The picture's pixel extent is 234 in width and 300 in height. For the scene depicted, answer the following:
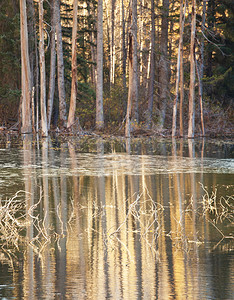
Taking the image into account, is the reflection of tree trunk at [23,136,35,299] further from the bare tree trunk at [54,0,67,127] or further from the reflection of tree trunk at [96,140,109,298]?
the bare tree trunk at [54,0,67,127]

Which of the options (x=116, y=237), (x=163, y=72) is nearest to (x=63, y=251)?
(x=116, y=237)

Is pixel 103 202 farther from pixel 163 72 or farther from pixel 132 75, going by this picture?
pixel 163 72

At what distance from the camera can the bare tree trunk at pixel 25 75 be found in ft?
103

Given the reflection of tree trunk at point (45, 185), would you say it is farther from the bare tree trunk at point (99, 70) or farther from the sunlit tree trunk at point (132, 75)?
the bare tree trunk at point (99, 70)

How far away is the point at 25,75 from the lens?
1264 inches

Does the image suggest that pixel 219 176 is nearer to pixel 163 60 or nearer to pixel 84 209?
pixel 84 209

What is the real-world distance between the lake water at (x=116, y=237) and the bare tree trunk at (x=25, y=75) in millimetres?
17108

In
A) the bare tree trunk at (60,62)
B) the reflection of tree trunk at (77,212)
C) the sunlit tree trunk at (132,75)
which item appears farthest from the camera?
the bare tree trunk at (60,62)

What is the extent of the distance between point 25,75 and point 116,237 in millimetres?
25598

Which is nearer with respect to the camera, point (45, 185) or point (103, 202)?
point (103, 202)

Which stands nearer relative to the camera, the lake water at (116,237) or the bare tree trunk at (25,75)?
the lake water at (116,237)

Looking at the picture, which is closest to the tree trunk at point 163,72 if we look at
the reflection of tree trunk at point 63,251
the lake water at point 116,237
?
the lake water at point 116,237

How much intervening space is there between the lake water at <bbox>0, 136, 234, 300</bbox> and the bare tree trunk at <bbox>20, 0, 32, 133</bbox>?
17.1m

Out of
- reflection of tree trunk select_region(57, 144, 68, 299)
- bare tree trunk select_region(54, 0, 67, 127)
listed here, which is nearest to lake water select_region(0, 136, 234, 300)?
reflection of tree trunk select_region(57, 144, 68, 299)
